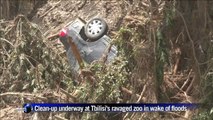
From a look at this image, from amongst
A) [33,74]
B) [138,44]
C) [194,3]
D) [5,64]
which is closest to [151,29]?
[138,44]

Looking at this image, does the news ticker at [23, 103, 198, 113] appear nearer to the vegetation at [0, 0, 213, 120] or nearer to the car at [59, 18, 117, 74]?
the vegetation at [0, 0, 213, 120]

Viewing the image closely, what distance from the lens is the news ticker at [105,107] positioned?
645 centimetres

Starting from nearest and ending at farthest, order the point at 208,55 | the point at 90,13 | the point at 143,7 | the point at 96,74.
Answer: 1. the point at 208,55
2. the point at 96,74
3. the point at 143,7
4. the point at 90,13

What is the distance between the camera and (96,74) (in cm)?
695

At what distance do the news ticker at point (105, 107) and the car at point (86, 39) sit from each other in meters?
1.10

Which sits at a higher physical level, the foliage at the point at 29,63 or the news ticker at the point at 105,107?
the foliage at the point at 29,63

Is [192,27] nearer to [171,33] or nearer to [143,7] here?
[171,33]

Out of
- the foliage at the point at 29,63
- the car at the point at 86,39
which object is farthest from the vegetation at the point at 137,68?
the car at the point at 86,39

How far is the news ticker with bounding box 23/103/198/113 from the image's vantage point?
6.45 m

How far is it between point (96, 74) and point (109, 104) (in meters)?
0.50

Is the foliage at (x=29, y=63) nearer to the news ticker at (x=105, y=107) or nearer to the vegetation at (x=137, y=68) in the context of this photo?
the vegetation at (x=137, y=68)

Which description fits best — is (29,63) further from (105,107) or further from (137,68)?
(137,68)

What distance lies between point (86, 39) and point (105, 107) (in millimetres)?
1787

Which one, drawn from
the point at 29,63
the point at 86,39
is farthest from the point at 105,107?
the point at 86,39
